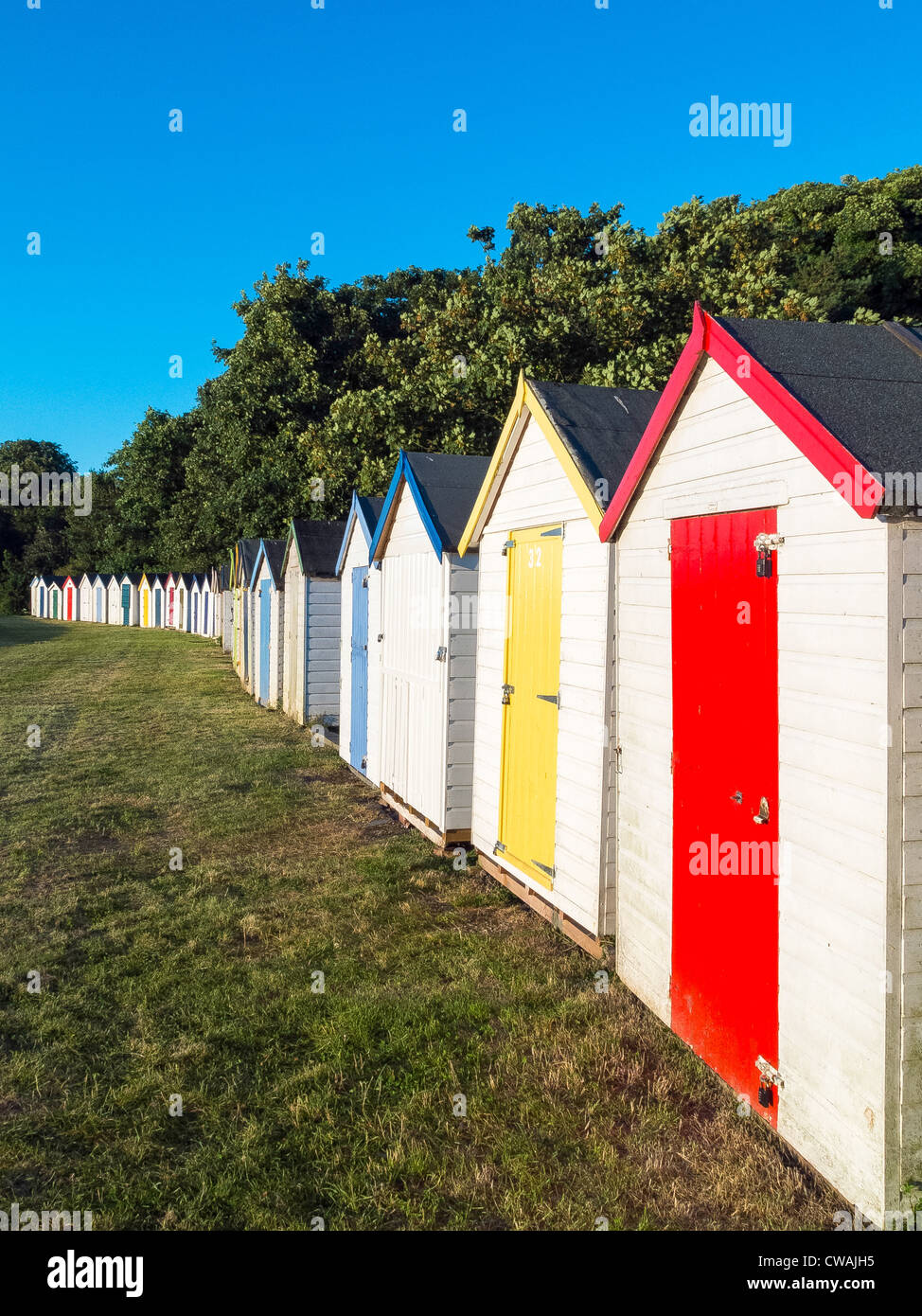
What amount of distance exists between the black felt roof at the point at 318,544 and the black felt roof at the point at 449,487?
209 inches

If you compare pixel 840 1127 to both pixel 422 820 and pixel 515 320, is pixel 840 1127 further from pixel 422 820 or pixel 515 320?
pixel 515 320

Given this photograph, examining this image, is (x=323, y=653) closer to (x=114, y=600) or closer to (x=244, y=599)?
(x=244, y=599)

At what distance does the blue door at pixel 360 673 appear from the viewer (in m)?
11.5

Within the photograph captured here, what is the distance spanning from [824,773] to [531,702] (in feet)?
11.4

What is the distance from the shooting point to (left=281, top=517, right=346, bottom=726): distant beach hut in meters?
14.9

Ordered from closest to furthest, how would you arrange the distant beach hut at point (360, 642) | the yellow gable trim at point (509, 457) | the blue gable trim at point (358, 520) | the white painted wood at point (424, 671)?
the yellow gable trim at point (509, 457)
the white painted wood at point (424, 671)
the distant beach hut at point (360, 642)
the blue gable trim at point (358, 520)

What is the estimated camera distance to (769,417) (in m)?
3.88

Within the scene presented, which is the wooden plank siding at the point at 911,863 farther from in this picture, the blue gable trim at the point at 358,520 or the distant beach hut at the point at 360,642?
the blue gable trim at the point at 358,520

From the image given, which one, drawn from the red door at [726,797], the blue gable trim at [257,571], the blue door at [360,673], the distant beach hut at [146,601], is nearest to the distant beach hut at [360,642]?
the blue door at [360,673]

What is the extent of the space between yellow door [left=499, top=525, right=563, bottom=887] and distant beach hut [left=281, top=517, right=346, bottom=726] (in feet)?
26.0

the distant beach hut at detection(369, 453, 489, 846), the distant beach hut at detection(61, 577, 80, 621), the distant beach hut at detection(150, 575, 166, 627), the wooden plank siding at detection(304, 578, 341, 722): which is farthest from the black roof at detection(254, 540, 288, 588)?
the distant beach hut at detection(61, 577, 80, 621)

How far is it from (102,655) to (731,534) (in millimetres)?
31517

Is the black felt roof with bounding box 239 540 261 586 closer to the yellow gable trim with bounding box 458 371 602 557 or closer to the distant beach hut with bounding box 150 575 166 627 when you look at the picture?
the yellow gable trim with bounding box 458 371 602 557

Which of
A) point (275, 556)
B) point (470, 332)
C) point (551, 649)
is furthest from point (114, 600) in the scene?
point (551, 649)
